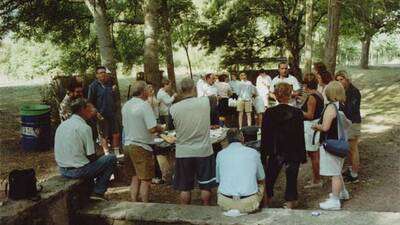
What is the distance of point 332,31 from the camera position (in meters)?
11.4

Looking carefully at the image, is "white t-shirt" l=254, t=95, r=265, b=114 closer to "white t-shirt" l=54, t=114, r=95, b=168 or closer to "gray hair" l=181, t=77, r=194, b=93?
"gray hair" l=181, t=77, r=194, b=93

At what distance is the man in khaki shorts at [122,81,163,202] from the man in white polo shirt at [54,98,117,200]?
48cm

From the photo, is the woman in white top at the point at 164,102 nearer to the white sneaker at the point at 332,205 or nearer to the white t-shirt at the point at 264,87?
the white t-shirt at the point at 264,87

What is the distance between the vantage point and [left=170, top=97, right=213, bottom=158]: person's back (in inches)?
232

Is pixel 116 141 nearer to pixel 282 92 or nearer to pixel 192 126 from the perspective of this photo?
pixel 192 126

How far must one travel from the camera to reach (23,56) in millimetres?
40156

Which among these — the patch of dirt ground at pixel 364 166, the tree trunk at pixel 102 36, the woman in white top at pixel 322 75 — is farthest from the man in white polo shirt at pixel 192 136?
the tree trunk at pixel 102 36

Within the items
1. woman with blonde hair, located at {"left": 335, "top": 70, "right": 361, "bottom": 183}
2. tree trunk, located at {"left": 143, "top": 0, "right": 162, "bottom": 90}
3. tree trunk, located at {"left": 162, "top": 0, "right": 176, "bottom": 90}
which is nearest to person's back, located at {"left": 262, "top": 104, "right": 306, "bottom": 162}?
woman with blonde hair, located at {"left": 335, "top": 70, "right": 361, "bottom": 183}

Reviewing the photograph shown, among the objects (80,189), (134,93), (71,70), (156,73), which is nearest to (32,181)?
(80,189)

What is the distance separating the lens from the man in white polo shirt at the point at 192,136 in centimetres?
589

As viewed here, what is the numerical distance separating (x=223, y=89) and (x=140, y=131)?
743cm

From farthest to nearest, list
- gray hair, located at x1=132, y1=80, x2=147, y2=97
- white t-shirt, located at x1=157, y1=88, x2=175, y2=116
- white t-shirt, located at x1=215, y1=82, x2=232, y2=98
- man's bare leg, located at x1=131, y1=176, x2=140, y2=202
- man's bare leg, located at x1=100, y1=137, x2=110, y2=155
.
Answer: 1. white t-shirt, located at x1=215, y1=82, x2=232, y2=98
2. white t-shirt, located at x1=157, y1=88, x2=175, y2=116
3. man's bare leg, located at x1=100, y1=137, x2=110, y2=155
4. man's bare leg, located at x1=131, y1=176, x2=140, y2=202
5. gray hair, located at x1=132, y1=80, x2=147, y2=97

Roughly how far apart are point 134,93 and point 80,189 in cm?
142

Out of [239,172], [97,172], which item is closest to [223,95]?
[97,172]
